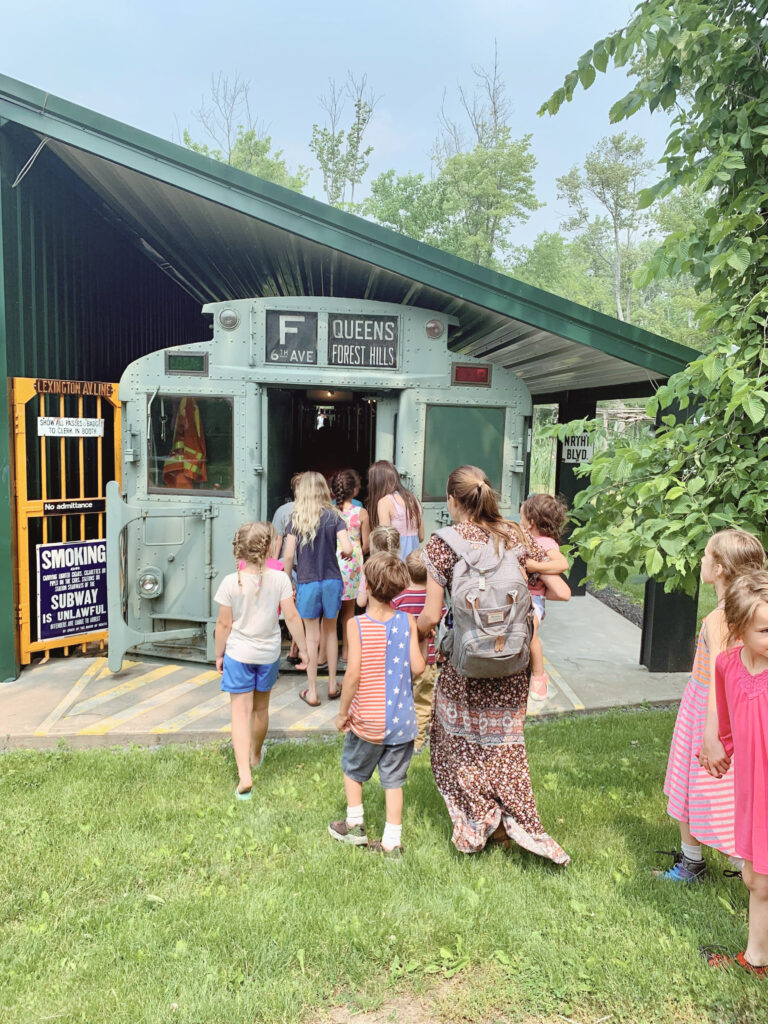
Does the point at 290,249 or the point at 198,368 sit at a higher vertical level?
the point at 290,249

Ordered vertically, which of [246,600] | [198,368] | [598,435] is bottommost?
[246,600]

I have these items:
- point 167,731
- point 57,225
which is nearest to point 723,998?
point 167,731

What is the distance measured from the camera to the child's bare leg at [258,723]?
4.39 metres

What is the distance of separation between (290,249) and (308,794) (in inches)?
194

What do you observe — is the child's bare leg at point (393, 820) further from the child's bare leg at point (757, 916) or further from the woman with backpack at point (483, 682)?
the child's bare leg at point (757, 916)

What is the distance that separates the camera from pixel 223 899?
3207 millimetres

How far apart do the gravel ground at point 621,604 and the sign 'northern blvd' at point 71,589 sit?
6.06m

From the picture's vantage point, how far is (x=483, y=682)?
3.45m

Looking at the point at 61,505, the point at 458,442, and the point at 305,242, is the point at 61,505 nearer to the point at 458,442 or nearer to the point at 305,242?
the point at 305,242

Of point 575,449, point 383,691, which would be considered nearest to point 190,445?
point 383,691

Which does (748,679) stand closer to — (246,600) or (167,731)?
(246,600)

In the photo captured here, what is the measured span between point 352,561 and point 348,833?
102 inches

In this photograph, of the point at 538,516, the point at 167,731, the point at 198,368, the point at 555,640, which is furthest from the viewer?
the point at 555,640

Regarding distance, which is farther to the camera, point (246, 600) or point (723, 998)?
point (246, 600)
